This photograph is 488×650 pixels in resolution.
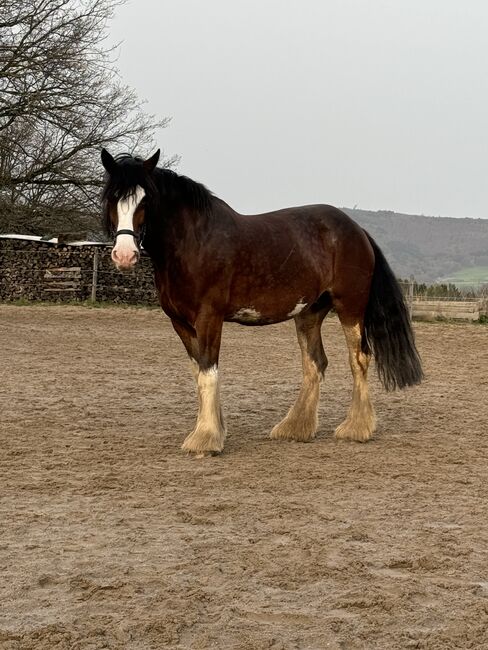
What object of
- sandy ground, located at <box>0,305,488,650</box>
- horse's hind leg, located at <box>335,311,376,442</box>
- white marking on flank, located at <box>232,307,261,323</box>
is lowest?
sandy ground, located at <box>0,305,488,650</box>

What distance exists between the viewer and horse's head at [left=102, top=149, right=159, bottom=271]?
5461mm

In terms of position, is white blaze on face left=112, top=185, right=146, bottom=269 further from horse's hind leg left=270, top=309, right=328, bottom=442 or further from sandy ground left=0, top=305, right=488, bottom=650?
horse's hind leg left=270, top=309, right=328, bottom=442

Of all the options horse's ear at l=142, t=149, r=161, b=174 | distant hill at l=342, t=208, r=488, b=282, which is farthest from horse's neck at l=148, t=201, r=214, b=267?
distant hill at l=342, t=208, r=488, b=282

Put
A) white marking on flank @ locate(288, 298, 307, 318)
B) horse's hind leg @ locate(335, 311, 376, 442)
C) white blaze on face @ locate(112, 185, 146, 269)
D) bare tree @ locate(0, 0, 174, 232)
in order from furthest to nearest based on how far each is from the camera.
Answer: bare tree @ locate(0, 0, 174, 232) → horse's hind leg @ locate(335, 311, 376, 442) → white marking on flank @ locate(288, 298, 307, 318) → white blaze on face @ locate(112, 185, 146, 269)

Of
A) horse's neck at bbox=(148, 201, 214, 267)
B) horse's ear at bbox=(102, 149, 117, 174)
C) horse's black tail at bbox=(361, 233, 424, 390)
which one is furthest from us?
horse's black tail at bbox=(361, 233, 424, 390)

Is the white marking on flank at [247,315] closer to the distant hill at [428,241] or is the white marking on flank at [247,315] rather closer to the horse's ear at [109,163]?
the horse's ear at [109,163]

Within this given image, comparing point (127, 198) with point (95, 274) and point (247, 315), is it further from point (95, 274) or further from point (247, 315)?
point (95, 274)

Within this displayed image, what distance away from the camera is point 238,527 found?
4.00 meters

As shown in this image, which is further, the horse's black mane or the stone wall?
the stone wall

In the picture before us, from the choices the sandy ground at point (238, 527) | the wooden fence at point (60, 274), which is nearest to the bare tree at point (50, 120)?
the wooden fence at point (60, 274)

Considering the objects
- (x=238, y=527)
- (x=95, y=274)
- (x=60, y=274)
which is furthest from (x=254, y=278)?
(x=60, y=274)

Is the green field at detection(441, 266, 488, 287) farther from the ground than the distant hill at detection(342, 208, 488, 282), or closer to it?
closer to it

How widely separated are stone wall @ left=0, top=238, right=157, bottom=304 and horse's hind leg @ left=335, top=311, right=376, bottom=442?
1672cm

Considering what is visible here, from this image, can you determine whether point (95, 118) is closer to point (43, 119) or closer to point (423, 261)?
point (43, 119)
